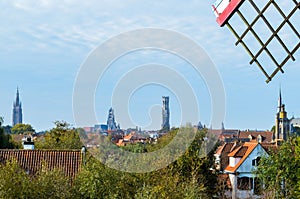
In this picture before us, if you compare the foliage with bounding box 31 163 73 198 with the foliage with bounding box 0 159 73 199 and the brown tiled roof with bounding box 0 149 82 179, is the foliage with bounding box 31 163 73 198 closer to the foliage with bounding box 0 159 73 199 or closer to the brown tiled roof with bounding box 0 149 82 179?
the foliage with bounding box 0 159 73 199

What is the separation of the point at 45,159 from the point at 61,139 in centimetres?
1609

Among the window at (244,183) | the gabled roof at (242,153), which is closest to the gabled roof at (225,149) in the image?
the gabled roof at (242,153)

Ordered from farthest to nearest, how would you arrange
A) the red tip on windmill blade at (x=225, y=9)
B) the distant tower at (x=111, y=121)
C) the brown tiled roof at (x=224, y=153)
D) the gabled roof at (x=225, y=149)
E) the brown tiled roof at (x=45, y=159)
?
the gabled roof at (x=225, y=149) → the brown tiled roof at (x=224, y=153) → the brown tiled roof at (x=45, y=159) → the distant tower at (x=111, y=121) → the red tip on windmill blade at (x=225, y=9)

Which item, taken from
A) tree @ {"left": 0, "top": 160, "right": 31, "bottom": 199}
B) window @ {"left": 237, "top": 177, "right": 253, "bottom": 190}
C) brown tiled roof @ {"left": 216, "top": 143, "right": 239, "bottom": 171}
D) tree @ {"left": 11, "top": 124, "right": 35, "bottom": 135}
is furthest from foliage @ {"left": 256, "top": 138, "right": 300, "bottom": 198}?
tree @ {"left": 11, "top": 124, "right": 35, "bottom": 135}

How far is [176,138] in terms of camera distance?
2741 centimetres

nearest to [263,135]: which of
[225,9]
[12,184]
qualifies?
[12,184]

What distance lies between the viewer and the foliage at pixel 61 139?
1344 inches

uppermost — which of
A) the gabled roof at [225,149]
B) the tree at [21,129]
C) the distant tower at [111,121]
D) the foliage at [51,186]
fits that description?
the tree at [21,129]

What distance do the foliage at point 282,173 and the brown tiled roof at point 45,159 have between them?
309 inches

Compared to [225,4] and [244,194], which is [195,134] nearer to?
[244,194]

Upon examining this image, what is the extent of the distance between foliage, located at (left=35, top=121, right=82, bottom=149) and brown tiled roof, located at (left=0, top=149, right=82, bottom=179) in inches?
518

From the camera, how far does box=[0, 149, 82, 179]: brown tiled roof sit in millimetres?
19125

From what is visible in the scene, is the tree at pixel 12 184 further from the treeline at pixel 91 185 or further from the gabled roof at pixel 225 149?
the gabled roof at pixel 225 149

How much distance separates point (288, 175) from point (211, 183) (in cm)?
323
